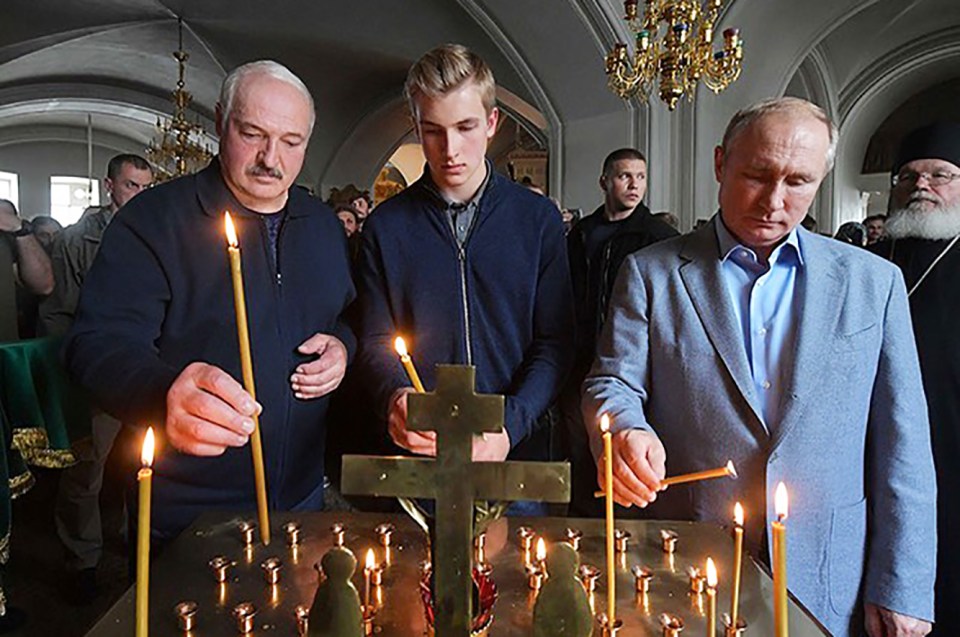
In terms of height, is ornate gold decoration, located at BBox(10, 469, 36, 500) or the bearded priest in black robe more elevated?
the bearded priest in black robe

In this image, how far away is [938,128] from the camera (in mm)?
2125

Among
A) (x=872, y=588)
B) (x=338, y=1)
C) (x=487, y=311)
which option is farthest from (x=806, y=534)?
(x=338, y=1)

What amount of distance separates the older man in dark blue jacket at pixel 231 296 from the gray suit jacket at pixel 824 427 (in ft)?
2.00

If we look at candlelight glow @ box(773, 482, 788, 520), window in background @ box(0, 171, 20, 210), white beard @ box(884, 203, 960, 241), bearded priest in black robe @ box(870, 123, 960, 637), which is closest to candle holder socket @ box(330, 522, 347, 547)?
candlelight glow @ box(773, 482, 788, 520)

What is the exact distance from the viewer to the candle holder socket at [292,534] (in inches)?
45.6

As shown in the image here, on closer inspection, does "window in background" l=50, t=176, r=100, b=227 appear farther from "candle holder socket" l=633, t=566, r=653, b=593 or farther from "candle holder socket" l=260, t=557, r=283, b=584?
"candle holder socket" l=633, t=566, r=653, b=593

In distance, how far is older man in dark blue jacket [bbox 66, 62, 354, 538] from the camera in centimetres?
148

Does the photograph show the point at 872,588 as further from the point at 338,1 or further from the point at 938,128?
the point at 338,1

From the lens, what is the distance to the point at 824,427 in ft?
4.67

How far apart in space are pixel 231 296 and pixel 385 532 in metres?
0.61

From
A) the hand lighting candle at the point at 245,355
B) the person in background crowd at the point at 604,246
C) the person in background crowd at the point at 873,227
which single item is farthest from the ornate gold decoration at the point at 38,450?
the person in background crowd at the point at 873,227

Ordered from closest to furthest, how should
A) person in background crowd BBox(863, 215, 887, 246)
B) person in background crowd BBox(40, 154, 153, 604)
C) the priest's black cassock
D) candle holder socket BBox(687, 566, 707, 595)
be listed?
candle holder socket BBox(687, 566, 707, 595) < the priest's black cassock < person in background crowd BBox(40, 154, 153, 604) < person in background crowd BBox(863, 215, 887, 246)

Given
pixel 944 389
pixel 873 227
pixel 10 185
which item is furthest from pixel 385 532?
pixel 10 185

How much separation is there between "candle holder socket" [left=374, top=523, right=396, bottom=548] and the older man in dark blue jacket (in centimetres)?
36
